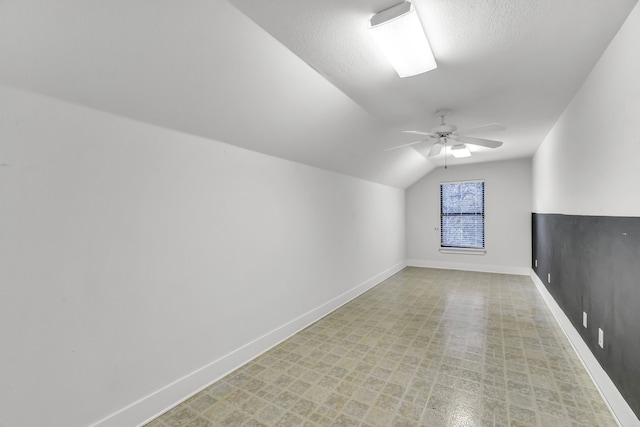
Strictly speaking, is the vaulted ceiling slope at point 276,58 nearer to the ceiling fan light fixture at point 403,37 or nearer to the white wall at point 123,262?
the ceiling fan light fixture at point 403,37

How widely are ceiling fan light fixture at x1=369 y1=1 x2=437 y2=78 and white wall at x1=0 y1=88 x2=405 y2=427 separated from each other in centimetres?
153

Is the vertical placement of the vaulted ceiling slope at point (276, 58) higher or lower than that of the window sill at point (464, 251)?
higher

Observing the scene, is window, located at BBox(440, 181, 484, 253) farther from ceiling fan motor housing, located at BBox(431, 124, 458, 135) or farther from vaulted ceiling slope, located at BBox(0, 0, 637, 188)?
ceiling fan motor housing, located at BBox(431, 124, 458, 135)

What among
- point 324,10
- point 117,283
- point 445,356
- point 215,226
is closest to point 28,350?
point 117,283

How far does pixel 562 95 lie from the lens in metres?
2.63

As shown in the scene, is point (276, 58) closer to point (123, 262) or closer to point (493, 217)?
point (123, 262)

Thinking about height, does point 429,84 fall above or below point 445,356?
above

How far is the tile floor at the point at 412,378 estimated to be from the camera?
6.21 ft

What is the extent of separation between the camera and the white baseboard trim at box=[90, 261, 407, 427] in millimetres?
1782

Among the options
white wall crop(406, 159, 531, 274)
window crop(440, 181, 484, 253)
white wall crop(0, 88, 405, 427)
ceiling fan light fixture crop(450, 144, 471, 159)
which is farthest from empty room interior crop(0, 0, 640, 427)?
window crop(440, 181, 484, 253)

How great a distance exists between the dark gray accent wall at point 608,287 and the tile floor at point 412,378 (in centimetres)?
36

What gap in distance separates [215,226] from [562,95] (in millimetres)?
3442

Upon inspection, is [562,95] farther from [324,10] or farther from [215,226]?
[215,226]

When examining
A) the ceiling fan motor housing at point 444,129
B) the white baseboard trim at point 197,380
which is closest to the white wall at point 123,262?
the white baseboard trim at point 197,380
